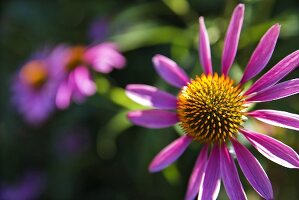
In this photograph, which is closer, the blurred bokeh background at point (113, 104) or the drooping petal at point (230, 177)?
the drooping petal at point (230, 177)

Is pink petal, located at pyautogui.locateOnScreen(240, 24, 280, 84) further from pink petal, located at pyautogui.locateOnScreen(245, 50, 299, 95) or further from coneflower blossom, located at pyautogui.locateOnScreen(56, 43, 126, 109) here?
coneflower blossom, located at pyautogui.locateOnScreen(56, 43, 126, 109)

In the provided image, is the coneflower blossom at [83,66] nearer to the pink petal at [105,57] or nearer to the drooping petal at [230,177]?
the pink petal at [105,57]

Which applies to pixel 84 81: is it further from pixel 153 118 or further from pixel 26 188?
pixel 26 188

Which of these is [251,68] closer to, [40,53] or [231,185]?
[231,185]

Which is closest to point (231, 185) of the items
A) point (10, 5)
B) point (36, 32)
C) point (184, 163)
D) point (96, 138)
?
point (184, 163)

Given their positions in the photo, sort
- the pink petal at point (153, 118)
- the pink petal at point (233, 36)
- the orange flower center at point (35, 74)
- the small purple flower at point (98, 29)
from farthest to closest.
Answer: the small purple flower at point (98, 29)
the orange flower center at point (35, 74)
the pink petal at point (153, 118)
the pink petal at point (233, 36)

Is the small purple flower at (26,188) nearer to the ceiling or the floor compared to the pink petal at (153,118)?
nearer to the floor

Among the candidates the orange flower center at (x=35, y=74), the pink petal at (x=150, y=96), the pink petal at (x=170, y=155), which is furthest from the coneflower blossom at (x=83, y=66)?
the pink petal at (x=170, y=155)
